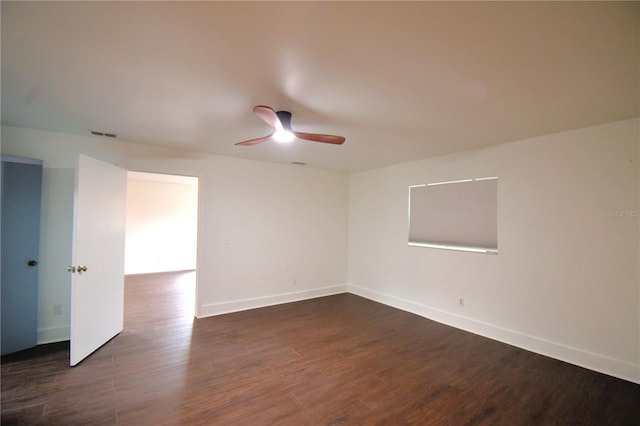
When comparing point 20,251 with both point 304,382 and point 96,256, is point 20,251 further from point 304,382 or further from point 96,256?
point 304,382

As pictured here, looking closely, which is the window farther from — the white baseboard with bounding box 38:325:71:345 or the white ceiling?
the white baseboard with bounding box 38:325:71:345

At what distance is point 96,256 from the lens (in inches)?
121

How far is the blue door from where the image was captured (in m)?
2.91

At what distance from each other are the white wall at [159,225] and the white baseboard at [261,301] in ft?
12.4

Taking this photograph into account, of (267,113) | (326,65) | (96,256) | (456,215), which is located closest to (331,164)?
(456,215)

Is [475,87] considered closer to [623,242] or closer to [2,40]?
[623,242]

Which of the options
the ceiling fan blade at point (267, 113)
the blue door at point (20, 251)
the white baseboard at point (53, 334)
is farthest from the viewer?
the white baseboard at point (53, 334)

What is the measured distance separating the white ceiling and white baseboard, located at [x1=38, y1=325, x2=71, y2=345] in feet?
7.86

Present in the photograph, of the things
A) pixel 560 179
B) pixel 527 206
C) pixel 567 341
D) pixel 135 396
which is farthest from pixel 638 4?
pixel 135 396

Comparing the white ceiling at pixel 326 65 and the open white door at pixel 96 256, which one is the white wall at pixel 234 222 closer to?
the open white door at pixel 96 256

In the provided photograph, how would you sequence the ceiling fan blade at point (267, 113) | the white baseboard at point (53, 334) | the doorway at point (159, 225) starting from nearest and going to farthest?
the ceiling fan blade at point (267, 113), the white baseboard at point (53, 334), the doorway at point (159, 225)

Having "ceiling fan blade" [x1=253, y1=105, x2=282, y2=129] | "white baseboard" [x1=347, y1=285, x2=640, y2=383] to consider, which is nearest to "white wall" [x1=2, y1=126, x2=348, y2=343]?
"white baseboard" [x1=347, y1=285, x2=640, y2=383]

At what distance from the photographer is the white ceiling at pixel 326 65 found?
1325 millimetres

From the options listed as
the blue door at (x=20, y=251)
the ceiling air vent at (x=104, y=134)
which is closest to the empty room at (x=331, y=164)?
the blue door at (x=20, y=251)
